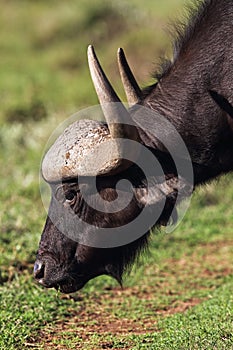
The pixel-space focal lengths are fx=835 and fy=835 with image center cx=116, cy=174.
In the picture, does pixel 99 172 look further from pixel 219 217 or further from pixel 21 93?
pixel 21 93

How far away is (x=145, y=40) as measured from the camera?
15961 millimetres

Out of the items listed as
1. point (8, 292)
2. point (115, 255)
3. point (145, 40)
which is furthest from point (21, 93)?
point (115, 255)

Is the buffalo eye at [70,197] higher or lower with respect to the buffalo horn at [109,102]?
lower

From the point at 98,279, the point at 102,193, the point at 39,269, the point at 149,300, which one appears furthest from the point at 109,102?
the point at 98,279

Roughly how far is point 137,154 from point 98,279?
216 centimetres

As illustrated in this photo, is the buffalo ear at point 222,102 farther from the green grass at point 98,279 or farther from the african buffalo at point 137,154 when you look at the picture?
the green grass at point 98,279

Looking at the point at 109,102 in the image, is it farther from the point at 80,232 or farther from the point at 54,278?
the point at 54,278

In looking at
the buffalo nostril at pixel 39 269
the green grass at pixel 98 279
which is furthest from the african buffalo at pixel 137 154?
the green grass at pixel 98 279

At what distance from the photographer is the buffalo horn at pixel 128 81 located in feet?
16.2

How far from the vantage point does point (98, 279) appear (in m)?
6.70

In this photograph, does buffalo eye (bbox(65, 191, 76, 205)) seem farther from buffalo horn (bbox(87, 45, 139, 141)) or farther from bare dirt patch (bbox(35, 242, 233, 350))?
bare dirt patch (bbox(35, 242, 233, 350))

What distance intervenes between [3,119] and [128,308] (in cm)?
688

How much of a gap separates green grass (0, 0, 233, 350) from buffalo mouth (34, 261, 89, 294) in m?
0.38

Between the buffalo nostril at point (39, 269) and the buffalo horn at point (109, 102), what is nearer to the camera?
the buffalo horn at point (109, 102)
